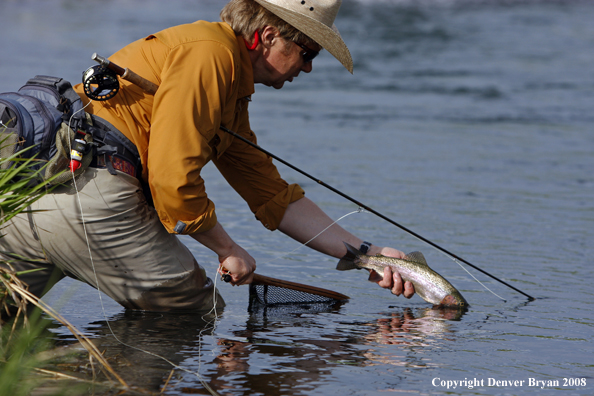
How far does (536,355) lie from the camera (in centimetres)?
397

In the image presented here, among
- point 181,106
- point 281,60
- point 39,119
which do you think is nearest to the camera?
point 181,106

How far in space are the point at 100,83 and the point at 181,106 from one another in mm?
434

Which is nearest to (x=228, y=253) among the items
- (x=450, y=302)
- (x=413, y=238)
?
(x=450, y=302)

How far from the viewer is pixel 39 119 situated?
132 inches

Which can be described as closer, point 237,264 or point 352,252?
point 237,264

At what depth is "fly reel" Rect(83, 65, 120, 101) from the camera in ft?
11.0

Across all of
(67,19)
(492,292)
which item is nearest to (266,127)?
(492,292)

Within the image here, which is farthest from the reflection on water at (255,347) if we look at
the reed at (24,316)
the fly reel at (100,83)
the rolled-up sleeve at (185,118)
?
the fly reel at (100,83)

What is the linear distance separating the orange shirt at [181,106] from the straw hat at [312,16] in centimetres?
25

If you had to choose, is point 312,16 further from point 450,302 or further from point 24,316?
point 450,302

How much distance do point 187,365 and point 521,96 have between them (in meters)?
12.9

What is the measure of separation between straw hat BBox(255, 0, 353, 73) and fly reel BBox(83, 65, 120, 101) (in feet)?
2.46

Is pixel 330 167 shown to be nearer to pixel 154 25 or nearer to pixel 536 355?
pixel 536 355

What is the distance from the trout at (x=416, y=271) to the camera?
4.51 meters
